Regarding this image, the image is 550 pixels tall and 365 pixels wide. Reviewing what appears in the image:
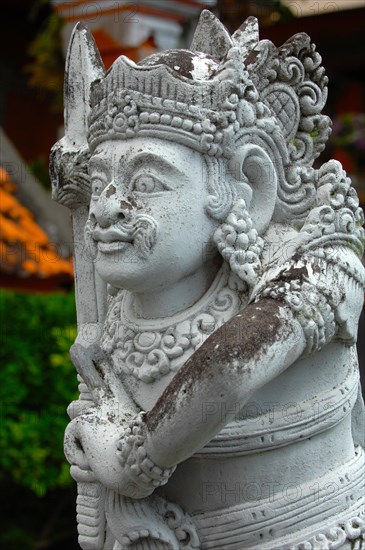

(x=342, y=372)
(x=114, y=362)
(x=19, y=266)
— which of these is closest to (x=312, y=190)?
(x=342, y=372)

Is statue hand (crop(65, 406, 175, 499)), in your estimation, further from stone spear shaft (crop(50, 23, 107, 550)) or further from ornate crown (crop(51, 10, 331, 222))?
ornate crown (crop(51, 10, 331, 222))

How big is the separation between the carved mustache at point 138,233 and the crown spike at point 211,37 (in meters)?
0.64

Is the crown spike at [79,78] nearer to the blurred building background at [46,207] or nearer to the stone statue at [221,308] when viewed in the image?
the stone statue at [221,308]

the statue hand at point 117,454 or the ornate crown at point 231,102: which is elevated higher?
the ornate crown at point 231,102

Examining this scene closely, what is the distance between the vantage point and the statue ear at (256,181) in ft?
8.52

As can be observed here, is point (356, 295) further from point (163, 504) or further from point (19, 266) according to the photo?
point (19, 266)

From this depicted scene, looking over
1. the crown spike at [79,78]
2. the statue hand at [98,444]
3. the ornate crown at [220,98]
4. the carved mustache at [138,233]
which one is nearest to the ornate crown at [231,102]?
the ornate crown at [220,98]

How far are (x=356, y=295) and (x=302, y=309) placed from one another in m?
0.23

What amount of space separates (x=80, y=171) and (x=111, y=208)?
1.57ft

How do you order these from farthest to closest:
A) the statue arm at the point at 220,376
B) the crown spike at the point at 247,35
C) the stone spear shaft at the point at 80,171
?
the stone spear shaft at the point at 80,171, the crown spike at the point at 247,35, the statue arm at the point at 220,376

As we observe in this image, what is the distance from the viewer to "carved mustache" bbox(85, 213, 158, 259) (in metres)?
2.51

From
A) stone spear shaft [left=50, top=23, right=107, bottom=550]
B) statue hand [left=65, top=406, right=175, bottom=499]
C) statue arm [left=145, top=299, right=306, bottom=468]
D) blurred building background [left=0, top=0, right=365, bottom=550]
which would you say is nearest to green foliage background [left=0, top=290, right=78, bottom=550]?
blurred building background [left=0, top=0, right=365, bottom=550]

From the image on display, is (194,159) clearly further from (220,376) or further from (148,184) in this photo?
(220,376)

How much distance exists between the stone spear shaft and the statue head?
31cm
